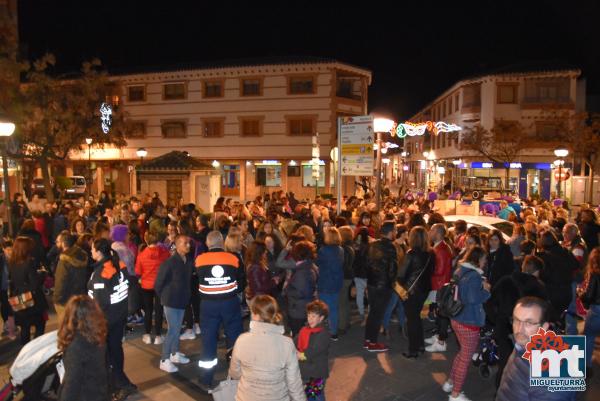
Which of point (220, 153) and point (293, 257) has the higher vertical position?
point (220, 153)

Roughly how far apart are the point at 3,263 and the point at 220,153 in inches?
1009

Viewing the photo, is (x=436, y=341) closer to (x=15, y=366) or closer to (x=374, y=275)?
(x=374, y=275)

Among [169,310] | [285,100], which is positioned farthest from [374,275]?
[285,100]

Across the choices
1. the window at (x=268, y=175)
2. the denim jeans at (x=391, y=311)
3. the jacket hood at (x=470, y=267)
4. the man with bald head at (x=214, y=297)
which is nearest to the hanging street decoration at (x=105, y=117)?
the window at (x=268, y=175)

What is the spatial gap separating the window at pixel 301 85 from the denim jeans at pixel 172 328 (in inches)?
1009

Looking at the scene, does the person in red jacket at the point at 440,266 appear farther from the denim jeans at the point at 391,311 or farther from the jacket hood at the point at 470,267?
the jacket hood at the point at 470,267

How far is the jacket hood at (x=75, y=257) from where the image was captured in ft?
19.0

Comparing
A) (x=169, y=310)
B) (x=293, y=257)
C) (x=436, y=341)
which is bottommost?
(x=436, y=341)

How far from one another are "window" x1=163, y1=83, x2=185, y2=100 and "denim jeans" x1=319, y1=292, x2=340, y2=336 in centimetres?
2801

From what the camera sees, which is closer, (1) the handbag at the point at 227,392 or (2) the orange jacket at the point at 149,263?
(1) the handbag at the point at 227,392

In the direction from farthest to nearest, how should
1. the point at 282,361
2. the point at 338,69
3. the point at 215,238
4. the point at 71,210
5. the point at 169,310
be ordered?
the point at 338,69, the point at 71,210, the point at 169,310, the point at 215,238, the point at 282,361

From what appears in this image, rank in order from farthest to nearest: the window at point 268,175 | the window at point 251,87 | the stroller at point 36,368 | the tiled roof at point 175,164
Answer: the window at point 268,175
the window at point 251,87
the tiled roof at point 175,164
the stroller at point 36,368

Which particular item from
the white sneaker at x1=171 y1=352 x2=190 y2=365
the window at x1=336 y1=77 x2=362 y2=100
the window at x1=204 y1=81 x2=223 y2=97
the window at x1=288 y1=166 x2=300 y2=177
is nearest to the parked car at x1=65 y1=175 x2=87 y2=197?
the window at x1=204 y1=81 x2=223 y2=97

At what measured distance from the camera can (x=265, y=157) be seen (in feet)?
105
